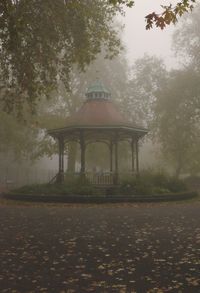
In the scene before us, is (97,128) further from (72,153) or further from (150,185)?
(72,153)

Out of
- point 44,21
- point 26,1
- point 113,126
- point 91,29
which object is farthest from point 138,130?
point 26,1

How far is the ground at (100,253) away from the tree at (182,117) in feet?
87.0

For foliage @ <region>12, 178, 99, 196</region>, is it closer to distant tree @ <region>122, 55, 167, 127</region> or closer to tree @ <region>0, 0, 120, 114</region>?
tree @ <region>0, 0, 120, 114</region>

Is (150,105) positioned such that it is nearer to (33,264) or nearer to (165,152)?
(165,152)

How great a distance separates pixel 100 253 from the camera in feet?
32.6

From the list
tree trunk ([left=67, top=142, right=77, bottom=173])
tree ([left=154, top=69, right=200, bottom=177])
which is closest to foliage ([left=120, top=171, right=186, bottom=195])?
tree ([left=154, top=69, right=200, bottom=177])

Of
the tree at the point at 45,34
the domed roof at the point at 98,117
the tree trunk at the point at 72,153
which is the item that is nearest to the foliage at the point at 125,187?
the domed roof at the point at 98,117

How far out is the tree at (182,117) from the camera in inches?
1657

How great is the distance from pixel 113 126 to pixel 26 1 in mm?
13003

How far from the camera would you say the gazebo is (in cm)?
2784

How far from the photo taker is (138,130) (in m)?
29.0

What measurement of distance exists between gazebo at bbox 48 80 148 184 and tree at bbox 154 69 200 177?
1142 centimetres

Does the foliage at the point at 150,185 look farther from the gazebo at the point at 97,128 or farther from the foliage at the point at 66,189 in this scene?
the foliage at the point at 66,189

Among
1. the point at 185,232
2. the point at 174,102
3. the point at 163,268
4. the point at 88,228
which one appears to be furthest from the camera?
the point at 174,102
